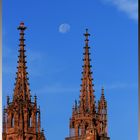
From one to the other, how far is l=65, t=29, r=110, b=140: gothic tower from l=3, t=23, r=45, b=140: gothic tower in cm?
394

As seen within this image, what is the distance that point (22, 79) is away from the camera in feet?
130

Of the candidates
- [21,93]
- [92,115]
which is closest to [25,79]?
[21,93]

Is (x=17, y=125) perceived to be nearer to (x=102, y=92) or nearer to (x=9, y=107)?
(x=9, y=107)

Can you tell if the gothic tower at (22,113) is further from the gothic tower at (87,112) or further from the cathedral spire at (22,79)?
the gothic tower at (87,112)

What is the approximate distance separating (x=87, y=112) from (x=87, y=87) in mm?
1910

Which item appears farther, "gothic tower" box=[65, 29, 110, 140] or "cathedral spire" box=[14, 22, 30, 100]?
"gothic tower" box=[65, 29, 110, 140]

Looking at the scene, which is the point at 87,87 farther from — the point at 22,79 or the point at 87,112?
the point at 22,79

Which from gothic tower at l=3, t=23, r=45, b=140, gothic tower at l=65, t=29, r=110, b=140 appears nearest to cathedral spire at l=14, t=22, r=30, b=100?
gothic tower at l=3, t=23, r=45, b=140

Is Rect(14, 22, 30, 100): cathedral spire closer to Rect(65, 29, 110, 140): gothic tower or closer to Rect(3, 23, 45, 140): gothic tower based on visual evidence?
Rect(3, 23, 45, 140): gothic tower

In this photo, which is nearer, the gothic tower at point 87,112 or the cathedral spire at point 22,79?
the cathedral spire at point 22,79

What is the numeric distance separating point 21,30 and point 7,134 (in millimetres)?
6931

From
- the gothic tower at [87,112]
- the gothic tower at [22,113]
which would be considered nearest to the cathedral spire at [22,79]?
the gothic tower at [22,113]

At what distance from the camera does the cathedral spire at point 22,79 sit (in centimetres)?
3928

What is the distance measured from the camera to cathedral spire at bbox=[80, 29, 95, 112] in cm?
4319
